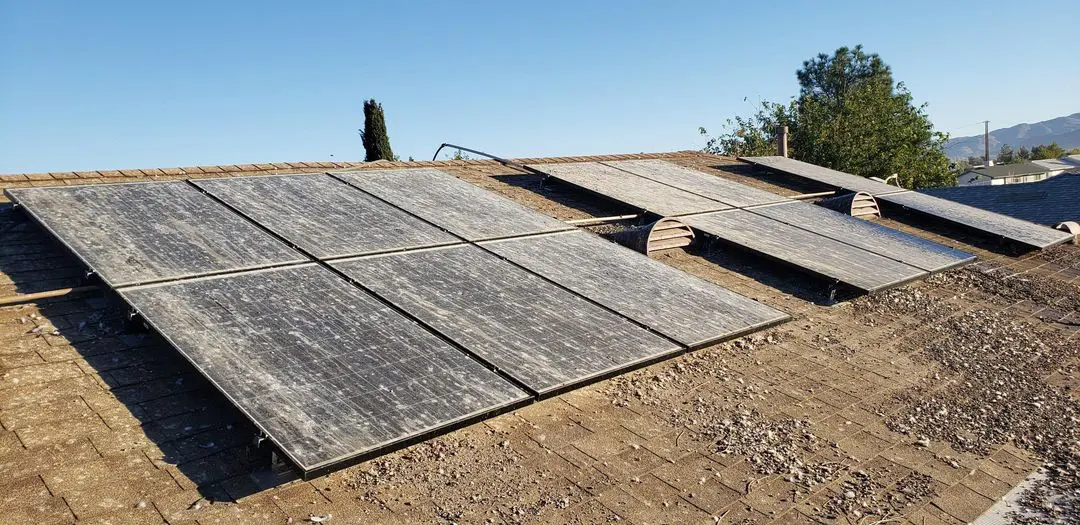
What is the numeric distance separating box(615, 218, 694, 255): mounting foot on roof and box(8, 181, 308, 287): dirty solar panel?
5352mm

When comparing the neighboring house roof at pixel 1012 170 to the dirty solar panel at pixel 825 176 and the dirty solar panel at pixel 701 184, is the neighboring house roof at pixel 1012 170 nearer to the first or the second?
the dirty solar panel at pixel 825 176

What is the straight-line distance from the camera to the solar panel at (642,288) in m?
8.59

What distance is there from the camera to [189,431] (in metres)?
5.76

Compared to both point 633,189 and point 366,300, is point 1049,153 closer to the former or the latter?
point 633,189

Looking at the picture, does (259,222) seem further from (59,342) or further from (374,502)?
(374,502)

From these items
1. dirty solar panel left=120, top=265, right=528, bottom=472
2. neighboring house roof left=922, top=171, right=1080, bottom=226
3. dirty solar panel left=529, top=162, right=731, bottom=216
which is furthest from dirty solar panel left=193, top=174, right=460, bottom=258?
neighboring house roof left=922, top=171, right=1080, bottom=226

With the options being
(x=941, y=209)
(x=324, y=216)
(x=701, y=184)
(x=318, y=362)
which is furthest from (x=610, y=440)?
(x=941, y=209)

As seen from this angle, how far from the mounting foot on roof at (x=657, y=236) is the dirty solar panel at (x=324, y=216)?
10.7 ft

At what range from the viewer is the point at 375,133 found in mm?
37562

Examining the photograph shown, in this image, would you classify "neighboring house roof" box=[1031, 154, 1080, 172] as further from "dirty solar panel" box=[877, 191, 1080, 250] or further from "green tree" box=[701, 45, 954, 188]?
"dirty solar panel" box=[877, 191, 1080, 250]

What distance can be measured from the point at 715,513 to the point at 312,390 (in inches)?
118

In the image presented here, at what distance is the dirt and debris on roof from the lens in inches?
206

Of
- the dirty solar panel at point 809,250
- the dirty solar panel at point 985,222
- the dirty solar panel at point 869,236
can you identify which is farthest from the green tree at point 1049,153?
the dirty solar panel at point 809,250

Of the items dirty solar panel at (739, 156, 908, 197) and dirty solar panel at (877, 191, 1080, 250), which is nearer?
dirty solar panel at (877, 191, 1080, 250)
